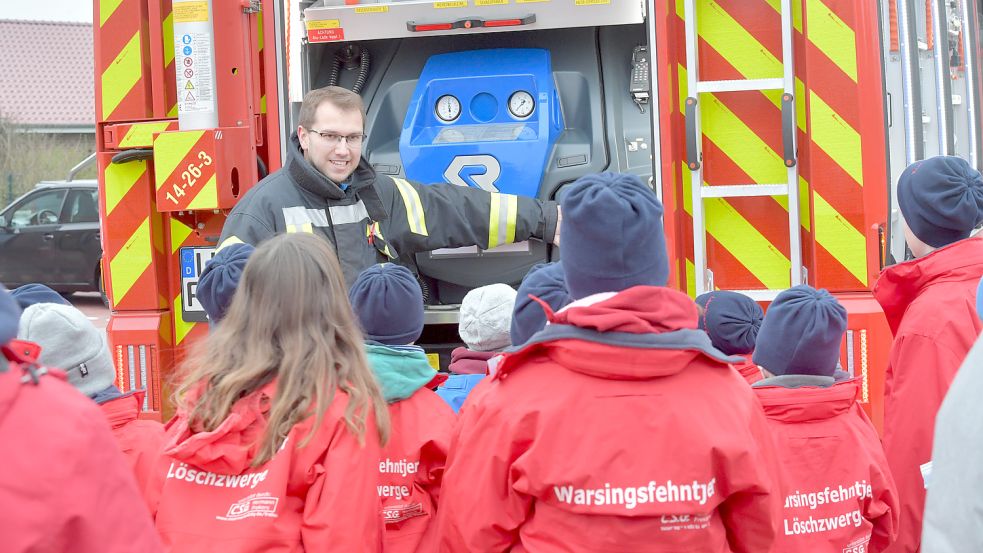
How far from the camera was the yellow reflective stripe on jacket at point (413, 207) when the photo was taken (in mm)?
3787

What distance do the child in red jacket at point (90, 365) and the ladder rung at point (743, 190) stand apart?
201 centimetres

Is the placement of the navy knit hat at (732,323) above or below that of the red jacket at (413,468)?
above

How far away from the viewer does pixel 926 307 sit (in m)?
2.62

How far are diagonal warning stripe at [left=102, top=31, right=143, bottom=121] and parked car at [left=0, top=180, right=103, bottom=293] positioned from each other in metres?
8.98

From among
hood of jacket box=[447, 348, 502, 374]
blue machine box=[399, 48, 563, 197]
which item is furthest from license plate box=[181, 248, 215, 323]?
hood of jacket box=[447, 348, 502, 374]

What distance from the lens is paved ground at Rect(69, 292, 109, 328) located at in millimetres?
12094

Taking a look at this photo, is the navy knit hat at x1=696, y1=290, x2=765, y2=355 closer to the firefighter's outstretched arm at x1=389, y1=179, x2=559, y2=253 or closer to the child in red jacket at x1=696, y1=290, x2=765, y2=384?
the child in red jacket at x1=696, y1=290, x2=765, y2=384

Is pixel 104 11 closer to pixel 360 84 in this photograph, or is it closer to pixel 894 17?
pixel 360 84

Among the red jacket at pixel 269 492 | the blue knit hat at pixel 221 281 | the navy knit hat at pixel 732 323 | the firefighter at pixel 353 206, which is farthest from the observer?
the firefighter at pixel 353 206

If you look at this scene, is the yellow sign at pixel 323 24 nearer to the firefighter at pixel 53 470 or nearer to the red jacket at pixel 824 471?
the red jacket at pixel 824 471

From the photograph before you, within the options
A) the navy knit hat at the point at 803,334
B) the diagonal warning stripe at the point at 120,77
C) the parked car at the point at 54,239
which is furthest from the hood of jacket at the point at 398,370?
the parked car at the point at 54,239

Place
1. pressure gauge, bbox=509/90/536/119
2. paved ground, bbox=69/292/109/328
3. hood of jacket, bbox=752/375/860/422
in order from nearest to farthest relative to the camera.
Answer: hood of jacket, bbox=752/375/860/422 < pressure gauge, bbox=509/90/536/119 < paved ground, bbox=69/292/109/328

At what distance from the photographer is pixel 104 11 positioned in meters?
3.88

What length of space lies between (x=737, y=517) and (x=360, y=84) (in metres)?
2.84
